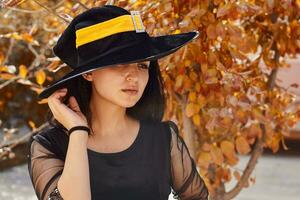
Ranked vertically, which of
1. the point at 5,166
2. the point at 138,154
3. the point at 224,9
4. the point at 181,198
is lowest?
the point at 5,166

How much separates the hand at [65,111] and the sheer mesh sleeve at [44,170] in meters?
0.09

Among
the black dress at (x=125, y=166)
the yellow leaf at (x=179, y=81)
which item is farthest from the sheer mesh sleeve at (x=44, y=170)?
the yellow leaf at (x=179, y=81)

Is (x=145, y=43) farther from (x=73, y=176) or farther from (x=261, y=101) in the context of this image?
(x=261, y=101)

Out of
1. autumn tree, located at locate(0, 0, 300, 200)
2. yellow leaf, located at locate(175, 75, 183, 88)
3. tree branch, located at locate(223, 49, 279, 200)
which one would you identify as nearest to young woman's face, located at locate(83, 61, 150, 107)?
autumn tree, located at locate(0, 0, 300, 200)

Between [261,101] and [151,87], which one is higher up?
[151,87]

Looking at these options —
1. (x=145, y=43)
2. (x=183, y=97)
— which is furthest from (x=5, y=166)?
(x=145, y=43)

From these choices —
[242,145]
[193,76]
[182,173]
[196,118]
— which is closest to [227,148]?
[242,145]

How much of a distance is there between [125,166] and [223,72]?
0.96 meters

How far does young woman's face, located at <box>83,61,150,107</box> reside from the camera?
1792 mm

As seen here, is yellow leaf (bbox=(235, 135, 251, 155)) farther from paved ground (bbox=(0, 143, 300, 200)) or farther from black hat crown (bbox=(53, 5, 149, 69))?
paved ground (bbox=(0, 143, 300, 200))

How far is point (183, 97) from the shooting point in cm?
297

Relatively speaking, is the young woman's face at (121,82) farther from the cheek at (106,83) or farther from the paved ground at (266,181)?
the paved ground at (266,181)

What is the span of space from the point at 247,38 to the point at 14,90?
5283mm

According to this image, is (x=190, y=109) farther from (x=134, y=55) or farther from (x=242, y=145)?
A: (x=134, y=55)
